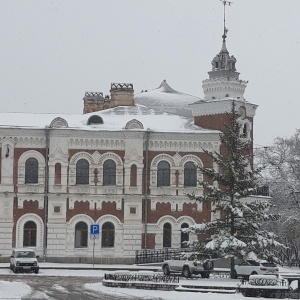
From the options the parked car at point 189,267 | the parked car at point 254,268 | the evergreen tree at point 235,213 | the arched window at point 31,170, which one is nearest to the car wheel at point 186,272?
the parked car at point 189,267

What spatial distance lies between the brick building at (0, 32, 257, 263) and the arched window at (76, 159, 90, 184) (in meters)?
0.07

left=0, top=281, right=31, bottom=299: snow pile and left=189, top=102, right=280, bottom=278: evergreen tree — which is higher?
left=189, top=102, right=280, bottom=278: evergreen tree

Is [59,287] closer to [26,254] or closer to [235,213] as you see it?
[235,213]

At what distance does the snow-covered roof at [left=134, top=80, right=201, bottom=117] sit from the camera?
63763 mm

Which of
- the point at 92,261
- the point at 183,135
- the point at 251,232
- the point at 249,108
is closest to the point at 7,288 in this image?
the point at 251,232

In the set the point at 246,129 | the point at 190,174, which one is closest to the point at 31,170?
the point at 190,174

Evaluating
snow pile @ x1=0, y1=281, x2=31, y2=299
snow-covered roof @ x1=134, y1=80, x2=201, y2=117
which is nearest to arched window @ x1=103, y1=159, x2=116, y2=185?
snow-covered roof @ x1=134, y1=80, x2=201, y2=117

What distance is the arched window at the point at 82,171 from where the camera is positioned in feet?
180

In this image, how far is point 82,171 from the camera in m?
54.9

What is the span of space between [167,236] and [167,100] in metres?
14.2

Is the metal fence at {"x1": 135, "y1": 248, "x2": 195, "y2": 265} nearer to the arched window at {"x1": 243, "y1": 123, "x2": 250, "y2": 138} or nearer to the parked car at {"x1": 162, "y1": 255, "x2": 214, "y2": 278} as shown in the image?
the arched window at {"x1": 243, "y1": 123, "x2": 250, "y2": 138}

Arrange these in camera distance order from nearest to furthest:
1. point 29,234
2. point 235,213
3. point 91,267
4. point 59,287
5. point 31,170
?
point 59,287 → point 235,213 → point 91,267 → point 29,234 → point 31,170

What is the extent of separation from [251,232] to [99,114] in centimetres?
2196

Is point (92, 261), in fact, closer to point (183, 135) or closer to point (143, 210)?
point (143, 210)
